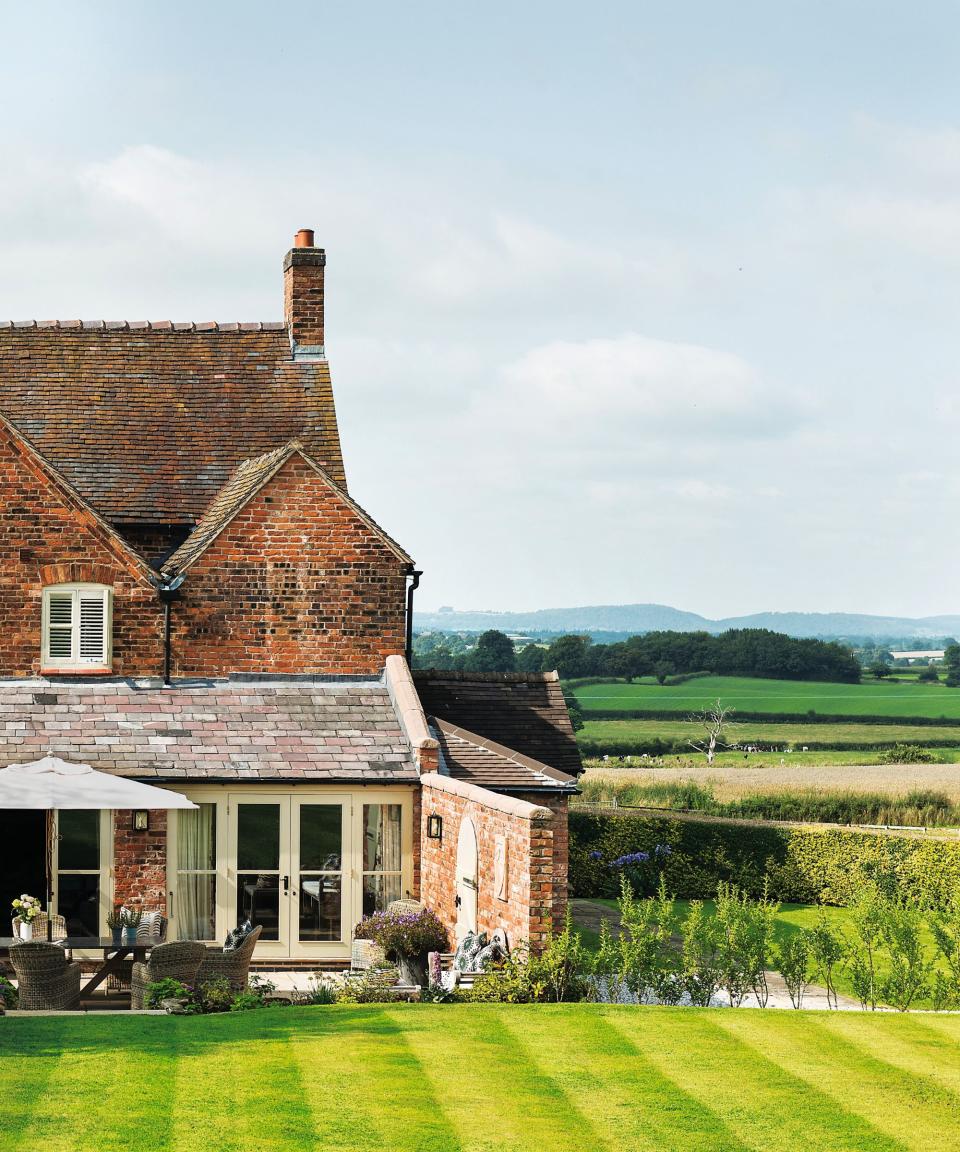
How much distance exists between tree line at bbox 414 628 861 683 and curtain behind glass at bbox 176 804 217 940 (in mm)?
109859

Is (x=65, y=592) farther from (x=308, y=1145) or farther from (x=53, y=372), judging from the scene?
(x=308, y=1145)

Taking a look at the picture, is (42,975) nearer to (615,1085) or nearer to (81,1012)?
(81,1012)

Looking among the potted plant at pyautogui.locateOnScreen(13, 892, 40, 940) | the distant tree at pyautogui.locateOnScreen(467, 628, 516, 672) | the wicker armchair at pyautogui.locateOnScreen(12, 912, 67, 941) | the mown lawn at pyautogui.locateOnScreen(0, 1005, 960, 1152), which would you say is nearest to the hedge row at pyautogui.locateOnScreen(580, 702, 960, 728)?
the distant tree at pyautogui.locateOnScreen(467, 628, 516, 672)

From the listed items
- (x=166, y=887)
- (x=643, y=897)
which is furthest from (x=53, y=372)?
(x=643, y=897)

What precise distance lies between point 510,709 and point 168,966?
979cm

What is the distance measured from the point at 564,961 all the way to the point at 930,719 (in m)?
100.0

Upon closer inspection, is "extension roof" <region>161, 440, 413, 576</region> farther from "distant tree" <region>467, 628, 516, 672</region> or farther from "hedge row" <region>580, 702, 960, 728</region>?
"distant tree" <region>467, 628, 516, 672</region>

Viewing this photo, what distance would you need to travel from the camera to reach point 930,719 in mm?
110000

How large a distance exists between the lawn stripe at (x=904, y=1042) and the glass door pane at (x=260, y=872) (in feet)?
26.4

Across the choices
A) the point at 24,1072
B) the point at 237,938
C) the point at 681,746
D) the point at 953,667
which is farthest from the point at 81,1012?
the point at 953,667

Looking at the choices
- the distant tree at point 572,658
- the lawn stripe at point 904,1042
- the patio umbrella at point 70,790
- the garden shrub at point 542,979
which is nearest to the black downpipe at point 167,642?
the patio umbrella at point 70,790

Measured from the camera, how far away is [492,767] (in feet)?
69.4

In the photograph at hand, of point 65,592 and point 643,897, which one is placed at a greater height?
point 65,592

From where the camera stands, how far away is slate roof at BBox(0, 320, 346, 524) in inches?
1001
